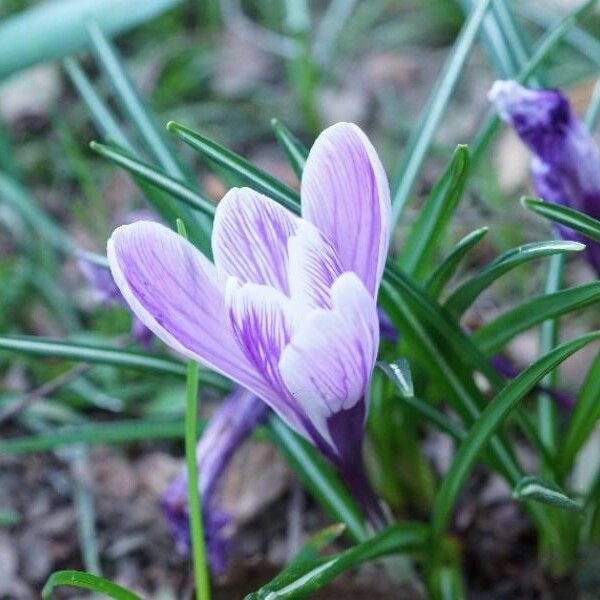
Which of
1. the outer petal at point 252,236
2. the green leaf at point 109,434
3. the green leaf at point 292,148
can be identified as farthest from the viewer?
the green leaf at point 109,434

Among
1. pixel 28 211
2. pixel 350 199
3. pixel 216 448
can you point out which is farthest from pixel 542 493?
pixel 28 211

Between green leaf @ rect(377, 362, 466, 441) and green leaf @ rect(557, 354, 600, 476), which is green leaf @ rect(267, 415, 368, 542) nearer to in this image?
green leaf @ rect(377, 362, 466, 441)

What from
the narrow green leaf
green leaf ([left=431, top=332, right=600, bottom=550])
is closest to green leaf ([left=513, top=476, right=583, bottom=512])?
green leaf ([left=431, top=332, right=600, bottom=550])

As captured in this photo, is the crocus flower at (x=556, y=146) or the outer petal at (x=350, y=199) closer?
the outer petal at (x=350, y=199)

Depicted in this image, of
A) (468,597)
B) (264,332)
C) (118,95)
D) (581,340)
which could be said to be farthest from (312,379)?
(118,95)

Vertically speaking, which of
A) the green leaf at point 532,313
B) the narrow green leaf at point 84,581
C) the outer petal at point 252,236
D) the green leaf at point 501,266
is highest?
the outer petal at point 252,236

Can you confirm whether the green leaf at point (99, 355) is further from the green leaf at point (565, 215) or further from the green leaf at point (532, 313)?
the green leaf at point (565, 215)

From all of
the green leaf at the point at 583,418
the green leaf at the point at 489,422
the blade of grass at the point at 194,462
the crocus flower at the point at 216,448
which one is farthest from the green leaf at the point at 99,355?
the green leaf at the point at 583,418
